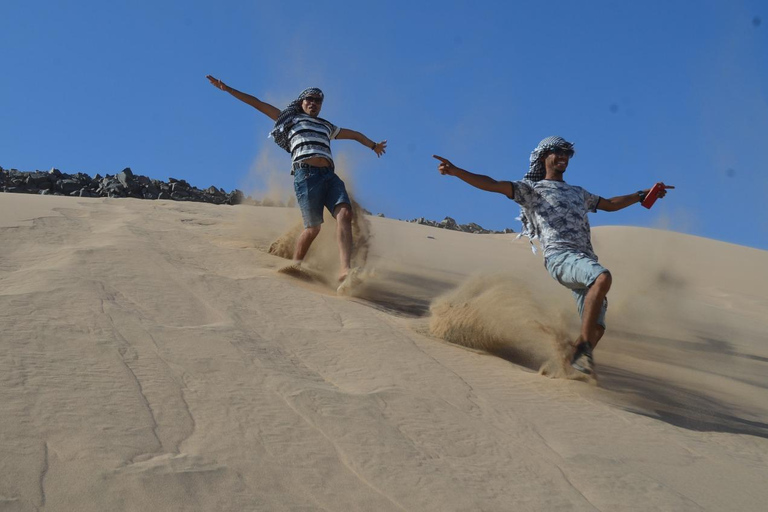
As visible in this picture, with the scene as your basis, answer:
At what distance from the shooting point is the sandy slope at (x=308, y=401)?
248cm

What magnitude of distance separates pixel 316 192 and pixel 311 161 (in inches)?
10.2

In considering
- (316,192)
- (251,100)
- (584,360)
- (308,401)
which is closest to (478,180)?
(584,360)

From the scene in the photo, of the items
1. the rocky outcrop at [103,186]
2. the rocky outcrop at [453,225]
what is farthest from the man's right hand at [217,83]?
the rocky outcrop at [453,225]

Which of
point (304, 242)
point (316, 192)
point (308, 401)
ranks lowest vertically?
point (308, 401)

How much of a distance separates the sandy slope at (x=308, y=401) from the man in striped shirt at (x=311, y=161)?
0.46 metres

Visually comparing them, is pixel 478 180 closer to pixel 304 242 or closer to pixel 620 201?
pixel 620 201

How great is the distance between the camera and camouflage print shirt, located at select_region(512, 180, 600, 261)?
4723 millimetres

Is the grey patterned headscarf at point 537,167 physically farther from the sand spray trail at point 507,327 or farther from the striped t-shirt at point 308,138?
the striped t-shirt at point 308,138

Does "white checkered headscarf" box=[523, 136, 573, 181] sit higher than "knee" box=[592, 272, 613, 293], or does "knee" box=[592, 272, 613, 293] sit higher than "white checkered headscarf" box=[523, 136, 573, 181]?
"white checkered headscarf" box=[523, 136, 573, 181]

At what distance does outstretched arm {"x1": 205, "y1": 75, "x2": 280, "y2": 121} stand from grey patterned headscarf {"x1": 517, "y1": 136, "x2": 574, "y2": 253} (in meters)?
2.31

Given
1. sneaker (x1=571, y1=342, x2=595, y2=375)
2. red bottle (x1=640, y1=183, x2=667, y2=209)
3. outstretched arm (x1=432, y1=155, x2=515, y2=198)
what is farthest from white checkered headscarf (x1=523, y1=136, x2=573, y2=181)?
sneaker (x1=571, y1=342, x2=595, y2=375)

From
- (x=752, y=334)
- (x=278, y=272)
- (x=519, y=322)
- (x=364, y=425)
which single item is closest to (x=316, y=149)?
(x=278, y=272)

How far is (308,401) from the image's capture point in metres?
3.13

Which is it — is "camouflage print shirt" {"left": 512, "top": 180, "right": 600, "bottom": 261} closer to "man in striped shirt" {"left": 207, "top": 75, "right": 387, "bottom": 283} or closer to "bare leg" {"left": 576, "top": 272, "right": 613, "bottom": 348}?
"bare leg" {"left": 576, "top": 272, "right": 613, "bottom": 348}
